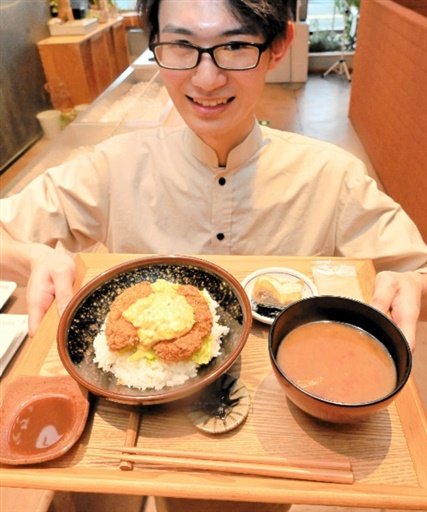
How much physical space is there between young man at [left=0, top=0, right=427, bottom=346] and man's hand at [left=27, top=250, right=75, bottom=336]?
0.02 meters

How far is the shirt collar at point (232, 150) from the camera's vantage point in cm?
128

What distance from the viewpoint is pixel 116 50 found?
586 centimetres

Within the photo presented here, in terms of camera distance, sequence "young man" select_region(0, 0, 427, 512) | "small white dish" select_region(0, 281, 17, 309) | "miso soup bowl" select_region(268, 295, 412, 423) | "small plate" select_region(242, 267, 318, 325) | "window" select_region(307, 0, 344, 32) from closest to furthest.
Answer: "miso soup bowl" select_region(268, 295, 412, 423) → "small plate" select_region(242, 267, 318, 325) → "young man" select_region(0, 0, 427, 512) → "small white dish" select_region(0, 281, 17, 309) → "window" select_region(307, 0, 344, 32)

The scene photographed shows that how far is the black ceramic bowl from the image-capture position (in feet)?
2.32

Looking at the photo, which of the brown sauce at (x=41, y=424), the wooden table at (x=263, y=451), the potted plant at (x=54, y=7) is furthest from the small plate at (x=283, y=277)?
the potted plant at (x=54, y=7)

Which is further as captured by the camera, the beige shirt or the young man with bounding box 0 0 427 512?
the beige shirt

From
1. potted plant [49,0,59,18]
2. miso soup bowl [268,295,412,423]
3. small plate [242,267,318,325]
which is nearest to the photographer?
miso soup bowl [268,295,412,423]

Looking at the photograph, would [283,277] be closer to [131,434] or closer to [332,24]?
[131,434]

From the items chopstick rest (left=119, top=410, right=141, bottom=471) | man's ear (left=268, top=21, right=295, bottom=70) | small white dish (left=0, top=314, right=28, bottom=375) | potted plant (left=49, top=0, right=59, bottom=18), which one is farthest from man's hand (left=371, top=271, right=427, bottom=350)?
potted plant (left=49, top=0, right=59, bottom=18)

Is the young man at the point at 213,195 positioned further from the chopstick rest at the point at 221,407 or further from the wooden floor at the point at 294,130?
the wooden floor at the point at 294,130

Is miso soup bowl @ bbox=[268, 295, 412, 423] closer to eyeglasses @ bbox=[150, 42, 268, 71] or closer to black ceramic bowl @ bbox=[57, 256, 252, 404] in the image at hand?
black ceramic bowl @ bbox=[57, 256, 252, 404]

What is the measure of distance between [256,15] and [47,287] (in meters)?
0.85

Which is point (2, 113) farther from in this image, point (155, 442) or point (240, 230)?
point (155, 442)

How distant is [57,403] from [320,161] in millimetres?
1047
